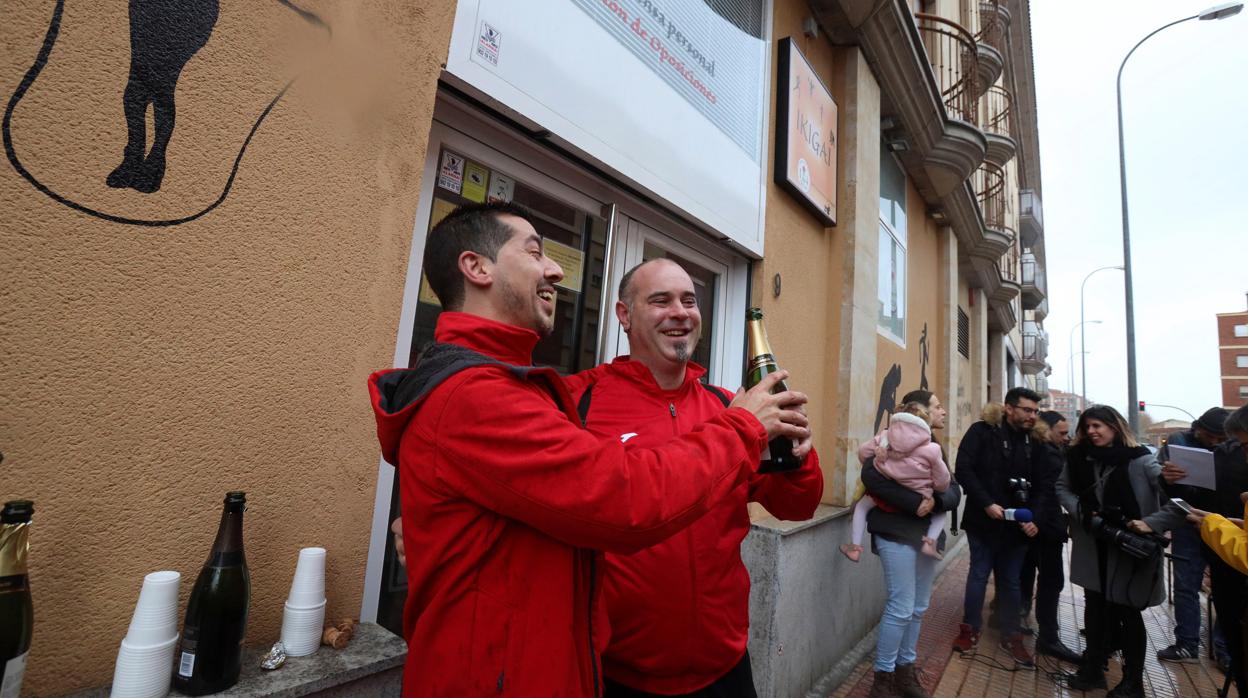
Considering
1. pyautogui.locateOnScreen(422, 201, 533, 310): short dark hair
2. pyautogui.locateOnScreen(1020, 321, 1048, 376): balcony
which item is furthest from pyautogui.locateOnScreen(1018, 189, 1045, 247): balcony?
pyautogui.locateOnScreen(422, 201, 533, 310): short dark hair

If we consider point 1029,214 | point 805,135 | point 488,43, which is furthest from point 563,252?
point 1029,214

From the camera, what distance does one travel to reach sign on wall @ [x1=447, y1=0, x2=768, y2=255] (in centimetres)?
226

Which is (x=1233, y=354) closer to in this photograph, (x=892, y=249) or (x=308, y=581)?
(x=892, y=249)

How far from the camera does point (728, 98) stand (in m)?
3.91

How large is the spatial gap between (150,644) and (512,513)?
2.91 ft

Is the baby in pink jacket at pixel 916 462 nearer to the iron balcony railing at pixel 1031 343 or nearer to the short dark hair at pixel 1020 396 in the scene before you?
the short dark hair at pixel 1020 396

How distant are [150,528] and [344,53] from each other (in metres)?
1.47

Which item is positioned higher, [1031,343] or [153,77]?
[1031,343]

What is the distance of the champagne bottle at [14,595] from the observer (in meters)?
1.04

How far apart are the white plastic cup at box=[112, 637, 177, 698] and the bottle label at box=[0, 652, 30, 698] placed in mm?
144

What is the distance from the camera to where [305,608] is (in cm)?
148

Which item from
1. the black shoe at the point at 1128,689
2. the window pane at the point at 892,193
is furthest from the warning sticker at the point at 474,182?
the window pane at the point at 892,193

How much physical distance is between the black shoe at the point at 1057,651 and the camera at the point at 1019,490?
125 centimetres

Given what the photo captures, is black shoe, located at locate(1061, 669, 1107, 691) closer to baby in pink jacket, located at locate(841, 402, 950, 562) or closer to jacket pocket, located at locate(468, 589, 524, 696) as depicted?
baby in pink jacket, located at locate(841, 402, 950, 562)
